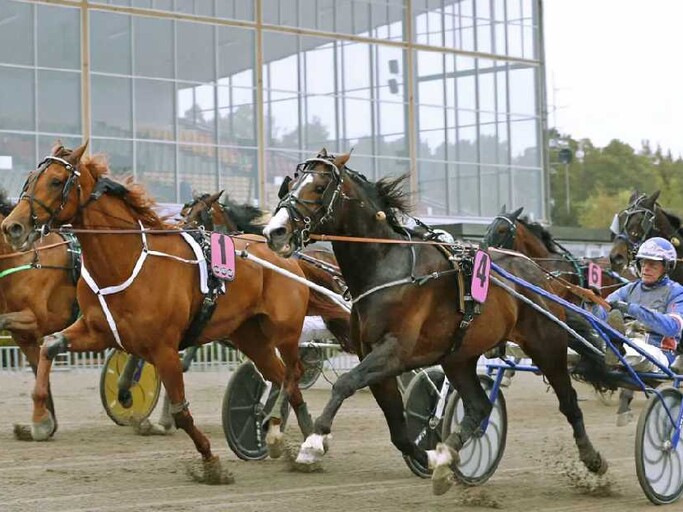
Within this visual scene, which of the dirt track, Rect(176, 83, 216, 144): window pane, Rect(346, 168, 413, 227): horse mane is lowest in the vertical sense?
the dirt track

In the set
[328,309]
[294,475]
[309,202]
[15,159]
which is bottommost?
[294,475]

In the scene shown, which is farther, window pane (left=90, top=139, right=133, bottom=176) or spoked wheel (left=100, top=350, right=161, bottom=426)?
window pane (left=90, top=139, right=133, bottom=176)

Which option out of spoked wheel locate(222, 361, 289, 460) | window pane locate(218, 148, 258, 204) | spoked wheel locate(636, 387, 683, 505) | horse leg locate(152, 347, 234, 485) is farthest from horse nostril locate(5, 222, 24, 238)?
window pane locate(218, 148, 258, 204)

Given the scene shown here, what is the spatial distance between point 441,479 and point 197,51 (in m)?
17.0

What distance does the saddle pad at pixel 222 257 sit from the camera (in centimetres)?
814

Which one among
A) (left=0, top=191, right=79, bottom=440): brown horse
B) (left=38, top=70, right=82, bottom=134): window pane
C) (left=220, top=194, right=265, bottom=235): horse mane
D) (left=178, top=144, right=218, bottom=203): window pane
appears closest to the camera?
(left=0, top=191, right=79, bottom=440): brown horse

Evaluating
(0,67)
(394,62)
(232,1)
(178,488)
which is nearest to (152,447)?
(178,488)

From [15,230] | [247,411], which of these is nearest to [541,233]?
[247,411]

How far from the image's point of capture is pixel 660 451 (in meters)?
7.35

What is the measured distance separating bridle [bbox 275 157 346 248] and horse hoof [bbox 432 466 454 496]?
1.41 metres

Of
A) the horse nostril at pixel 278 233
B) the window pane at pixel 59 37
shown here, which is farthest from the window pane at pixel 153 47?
the horse nostril at pixel 278 233

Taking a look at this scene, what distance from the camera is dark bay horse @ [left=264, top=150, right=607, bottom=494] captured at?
264 inches

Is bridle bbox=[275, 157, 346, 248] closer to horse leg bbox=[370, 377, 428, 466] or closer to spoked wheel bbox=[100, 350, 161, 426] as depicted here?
horse leg bbox=[370, 377, 428, 466]

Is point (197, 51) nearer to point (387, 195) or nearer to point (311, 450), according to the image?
point (387, 195)
